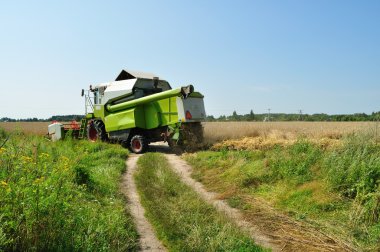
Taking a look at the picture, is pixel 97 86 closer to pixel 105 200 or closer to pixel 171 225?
pixel 105 200

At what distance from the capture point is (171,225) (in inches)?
242

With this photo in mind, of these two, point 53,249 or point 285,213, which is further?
point 285,213

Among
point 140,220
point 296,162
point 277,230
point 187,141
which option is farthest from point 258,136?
point 140,220

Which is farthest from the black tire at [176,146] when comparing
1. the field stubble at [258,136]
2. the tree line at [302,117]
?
the tree line at [302,117]

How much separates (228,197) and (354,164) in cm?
264

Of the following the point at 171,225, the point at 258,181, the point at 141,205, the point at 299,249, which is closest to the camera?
the point at 299,249

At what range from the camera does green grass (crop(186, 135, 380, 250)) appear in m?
6.07

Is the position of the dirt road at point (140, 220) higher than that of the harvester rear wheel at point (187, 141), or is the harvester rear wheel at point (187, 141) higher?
the harvester rear wheel at point (187, 141)

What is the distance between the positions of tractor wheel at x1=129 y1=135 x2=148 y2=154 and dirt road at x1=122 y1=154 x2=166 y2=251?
6.02 metres

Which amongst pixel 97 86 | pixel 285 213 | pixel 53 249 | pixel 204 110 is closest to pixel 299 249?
pixel 285 213

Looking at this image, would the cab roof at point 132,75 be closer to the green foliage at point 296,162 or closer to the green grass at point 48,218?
the green foliage at point 296,162

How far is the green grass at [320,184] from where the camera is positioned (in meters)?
6.07

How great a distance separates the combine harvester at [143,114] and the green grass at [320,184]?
5.41 m

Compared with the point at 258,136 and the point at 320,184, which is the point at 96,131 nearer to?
the point at 258,136
